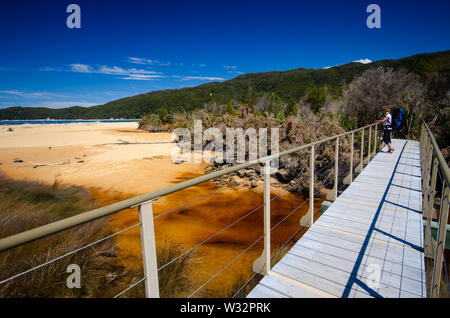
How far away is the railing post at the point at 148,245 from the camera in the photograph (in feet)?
4.46

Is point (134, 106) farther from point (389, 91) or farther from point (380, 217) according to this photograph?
point (380, 217)

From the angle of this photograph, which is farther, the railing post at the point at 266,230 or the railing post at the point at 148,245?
the railing post at the point at 266,230

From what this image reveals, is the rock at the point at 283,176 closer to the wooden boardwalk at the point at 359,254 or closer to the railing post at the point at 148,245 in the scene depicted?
the wooden boardwalk at the point at 359,254

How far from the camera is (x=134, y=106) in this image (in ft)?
270

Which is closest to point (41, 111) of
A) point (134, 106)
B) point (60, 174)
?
point (134, 106)

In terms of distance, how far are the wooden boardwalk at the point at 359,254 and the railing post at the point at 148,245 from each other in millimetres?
1142

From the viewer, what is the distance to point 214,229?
5.65 metres

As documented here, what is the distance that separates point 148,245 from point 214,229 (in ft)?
14.4

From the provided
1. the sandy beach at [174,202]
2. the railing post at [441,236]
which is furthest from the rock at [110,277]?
the railing post at [441,236]

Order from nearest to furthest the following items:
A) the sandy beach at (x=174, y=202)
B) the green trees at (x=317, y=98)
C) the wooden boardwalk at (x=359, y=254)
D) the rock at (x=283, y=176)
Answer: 1. the wooden boardwalk at (x=359, y=254)
2. the sandy beach at (x=174, y=202)
3. the rock at (x=283, y=176)
4. the green trees at (x=317, y=98)

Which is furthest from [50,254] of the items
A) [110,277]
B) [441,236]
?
[441,236]

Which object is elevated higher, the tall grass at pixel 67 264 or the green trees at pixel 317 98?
the green trees at pixel 317 98

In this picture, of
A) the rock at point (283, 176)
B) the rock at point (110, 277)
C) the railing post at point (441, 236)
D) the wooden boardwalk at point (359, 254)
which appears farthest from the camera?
the rock at point (283, 176)
